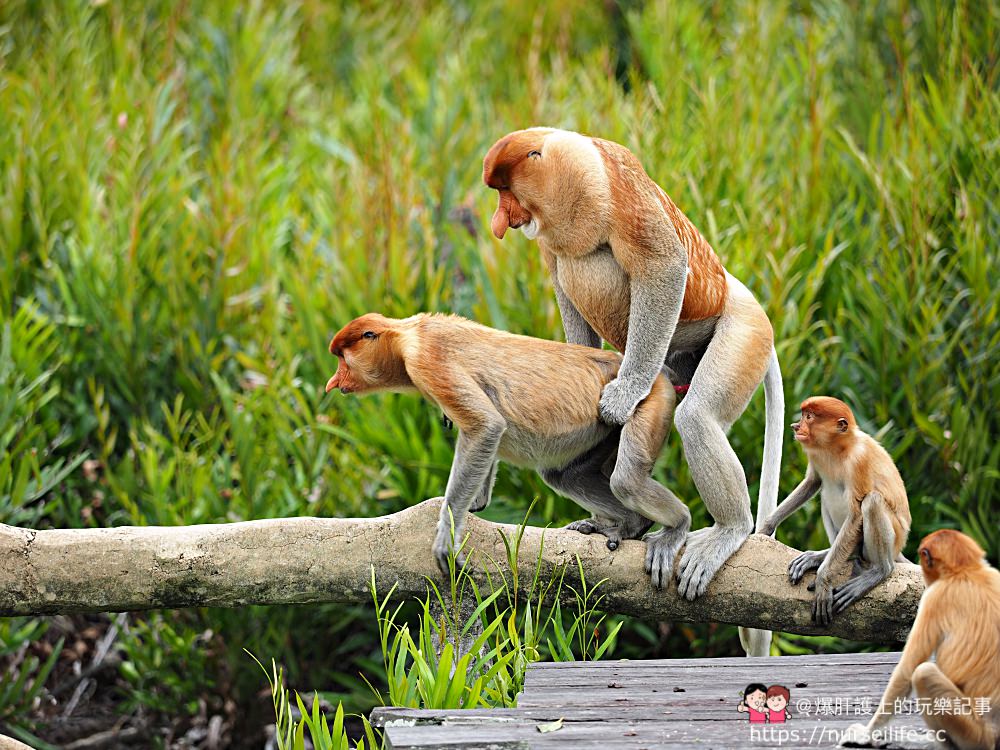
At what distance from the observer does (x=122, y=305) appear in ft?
17.8

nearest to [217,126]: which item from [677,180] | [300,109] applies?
[300,109]

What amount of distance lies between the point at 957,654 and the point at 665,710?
2.36 ft

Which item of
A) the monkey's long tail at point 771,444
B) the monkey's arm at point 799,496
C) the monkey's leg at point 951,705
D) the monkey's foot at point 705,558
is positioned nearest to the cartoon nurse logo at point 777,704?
the monkey's leg at point 951,705

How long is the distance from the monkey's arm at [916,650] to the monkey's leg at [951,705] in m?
0.02

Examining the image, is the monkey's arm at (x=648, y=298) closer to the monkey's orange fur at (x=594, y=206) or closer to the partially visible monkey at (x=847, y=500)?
the monkey's orange fur at (x=594, y=206)

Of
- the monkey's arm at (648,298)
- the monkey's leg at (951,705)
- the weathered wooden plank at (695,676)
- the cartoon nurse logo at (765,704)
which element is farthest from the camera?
the monkey's arm at (648,298)

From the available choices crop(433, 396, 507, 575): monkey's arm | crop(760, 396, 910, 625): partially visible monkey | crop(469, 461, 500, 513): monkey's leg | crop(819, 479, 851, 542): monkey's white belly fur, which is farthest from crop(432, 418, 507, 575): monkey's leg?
crop(819, 479, 851, 542): monkey's white belly fur

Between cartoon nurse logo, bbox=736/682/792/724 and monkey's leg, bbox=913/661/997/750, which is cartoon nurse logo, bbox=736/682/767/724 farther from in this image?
monkey's leg, bbox=913/661/997/750

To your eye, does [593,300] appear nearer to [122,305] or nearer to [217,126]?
[122,305]

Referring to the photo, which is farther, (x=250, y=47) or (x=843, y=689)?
(x=250, y=47)

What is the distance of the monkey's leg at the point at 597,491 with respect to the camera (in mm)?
3338

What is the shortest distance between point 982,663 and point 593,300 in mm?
1426

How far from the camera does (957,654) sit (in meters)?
2.15

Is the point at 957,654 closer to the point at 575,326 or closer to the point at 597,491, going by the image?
the point at 597,491
